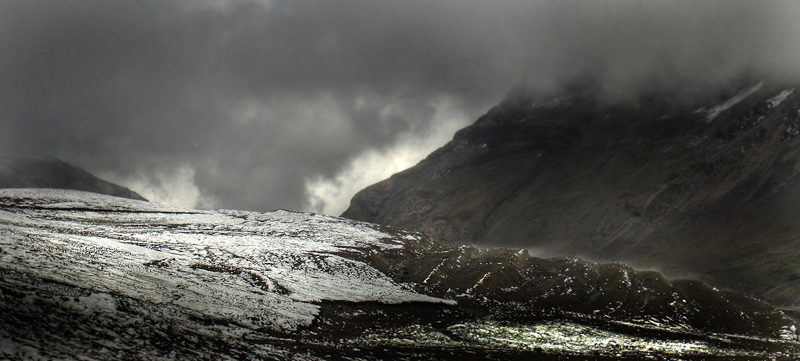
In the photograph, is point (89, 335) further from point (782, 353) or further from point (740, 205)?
point (740, 205)

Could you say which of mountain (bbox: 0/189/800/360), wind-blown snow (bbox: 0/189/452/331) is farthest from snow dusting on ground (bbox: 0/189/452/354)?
mountain (bbox: 0/189/800/360)

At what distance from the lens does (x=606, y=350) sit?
4225 centimetres

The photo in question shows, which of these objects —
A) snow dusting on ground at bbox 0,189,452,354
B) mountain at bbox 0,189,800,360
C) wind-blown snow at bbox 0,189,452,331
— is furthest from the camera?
wind-blown snow at bbox 0,189,452,331

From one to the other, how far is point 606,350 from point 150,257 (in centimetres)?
5623

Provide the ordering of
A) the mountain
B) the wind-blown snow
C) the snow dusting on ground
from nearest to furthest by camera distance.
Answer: the mountain
the snow dusting on ground
the wind-blown snow

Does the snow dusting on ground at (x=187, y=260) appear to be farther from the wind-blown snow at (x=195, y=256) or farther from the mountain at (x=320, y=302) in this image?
the mountain at (x=320, y=302)

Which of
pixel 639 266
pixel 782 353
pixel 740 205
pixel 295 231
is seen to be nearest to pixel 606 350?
pixel 782 353

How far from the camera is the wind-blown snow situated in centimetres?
4038

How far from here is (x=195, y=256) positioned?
67.7 m

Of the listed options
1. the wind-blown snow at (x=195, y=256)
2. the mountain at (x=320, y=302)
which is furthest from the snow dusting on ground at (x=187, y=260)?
the mountain at (x=320, y=302)

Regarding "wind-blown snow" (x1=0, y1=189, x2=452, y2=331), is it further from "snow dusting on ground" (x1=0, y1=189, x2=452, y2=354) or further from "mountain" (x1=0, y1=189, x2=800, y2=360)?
"mountain" (x1=0, y1=189, x2=800, y2=360)

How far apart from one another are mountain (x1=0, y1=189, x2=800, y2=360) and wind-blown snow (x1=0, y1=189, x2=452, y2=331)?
35 cm

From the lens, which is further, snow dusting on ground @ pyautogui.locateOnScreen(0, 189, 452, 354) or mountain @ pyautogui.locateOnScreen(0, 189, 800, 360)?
snow dusting on ground @ pyautogui.locateOnScreen(0, 189, 452, 354)

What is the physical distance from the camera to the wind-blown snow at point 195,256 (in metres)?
40.4
